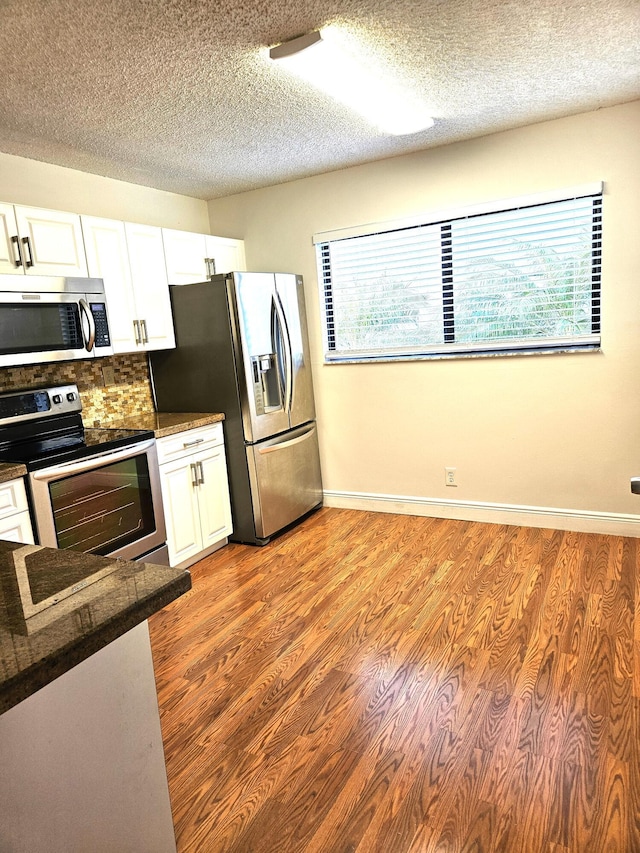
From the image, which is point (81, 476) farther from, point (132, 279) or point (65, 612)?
point (65, 612)

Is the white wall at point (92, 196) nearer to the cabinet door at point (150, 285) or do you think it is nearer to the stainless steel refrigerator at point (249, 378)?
the cabinet door at point (150, 285)

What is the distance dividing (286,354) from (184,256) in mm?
927

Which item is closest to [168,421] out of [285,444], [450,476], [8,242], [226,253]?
[285,444]

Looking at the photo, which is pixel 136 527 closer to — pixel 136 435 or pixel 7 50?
pixel 136 435

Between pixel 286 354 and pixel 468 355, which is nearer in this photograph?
pixel 468 355

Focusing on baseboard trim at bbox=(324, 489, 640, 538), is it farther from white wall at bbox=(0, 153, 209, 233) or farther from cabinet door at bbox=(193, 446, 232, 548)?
white wall at bbox=(0, 153, 209, 233)

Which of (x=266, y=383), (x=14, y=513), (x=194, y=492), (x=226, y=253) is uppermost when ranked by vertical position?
(x=226, y=253)

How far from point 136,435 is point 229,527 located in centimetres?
104

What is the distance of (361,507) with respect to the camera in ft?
14.2

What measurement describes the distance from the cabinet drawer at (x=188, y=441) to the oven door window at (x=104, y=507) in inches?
6.5

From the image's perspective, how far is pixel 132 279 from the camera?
3.39 m

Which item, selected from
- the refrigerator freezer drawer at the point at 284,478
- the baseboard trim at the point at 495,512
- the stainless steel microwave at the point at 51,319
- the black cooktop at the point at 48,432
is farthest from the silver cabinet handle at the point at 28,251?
the baseboard trim at the point at 495,512

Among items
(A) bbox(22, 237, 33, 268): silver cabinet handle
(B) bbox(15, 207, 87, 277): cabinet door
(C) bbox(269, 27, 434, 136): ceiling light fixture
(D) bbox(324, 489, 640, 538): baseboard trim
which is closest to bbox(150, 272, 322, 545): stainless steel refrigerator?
(D) bbox(324, 489, 640, 538): baseboard trim

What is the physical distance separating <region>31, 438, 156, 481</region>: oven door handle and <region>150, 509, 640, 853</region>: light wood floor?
0.84 metres
